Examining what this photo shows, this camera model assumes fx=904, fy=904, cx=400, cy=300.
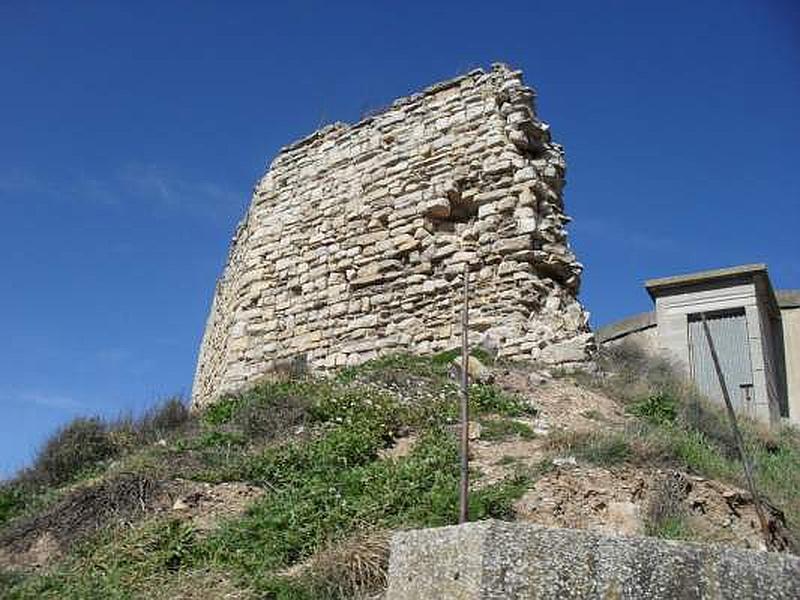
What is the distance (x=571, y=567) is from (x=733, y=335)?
12.8 metres

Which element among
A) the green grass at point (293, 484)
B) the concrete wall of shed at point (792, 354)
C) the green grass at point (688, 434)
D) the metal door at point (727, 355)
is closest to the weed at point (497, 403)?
the green grass at point (293, 484)

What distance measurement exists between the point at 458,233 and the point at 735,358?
671cm

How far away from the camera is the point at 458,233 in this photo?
35.1 feet

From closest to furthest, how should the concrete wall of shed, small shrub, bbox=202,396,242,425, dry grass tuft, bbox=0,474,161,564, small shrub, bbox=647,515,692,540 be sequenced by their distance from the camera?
small shrub, bbox=647,515,692,540
dry grass tuft, bbox=0,474,161,564
small shrub, bbox=202,396,242,425
the concrete wall of shed

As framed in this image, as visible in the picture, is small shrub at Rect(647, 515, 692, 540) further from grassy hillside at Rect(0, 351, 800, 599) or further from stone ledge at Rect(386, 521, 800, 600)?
stone ledge at Rect(386, 521, 800, 600)

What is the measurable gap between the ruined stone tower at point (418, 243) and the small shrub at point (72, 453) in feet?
9.33

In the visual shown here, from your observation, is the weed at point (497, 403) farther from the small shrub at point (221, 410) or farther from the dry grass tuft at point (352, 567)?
the dry grass tuft at point (352, 567)

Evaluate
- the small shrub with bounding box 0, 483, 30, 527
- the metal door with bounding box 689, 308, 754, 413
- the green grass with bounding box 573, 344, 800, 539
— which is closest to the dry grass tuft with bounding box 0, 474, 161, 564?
the small shrub with bounding box 0, 483, 30, 527

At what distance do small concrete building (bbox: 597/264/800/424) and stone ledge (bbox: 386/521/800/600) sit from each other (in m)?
11.1

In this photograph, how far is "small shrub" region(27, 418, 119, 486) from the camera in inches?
332

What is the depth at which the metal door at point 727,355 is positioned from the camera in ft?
48.6

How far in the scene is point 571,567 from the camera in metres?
3.34

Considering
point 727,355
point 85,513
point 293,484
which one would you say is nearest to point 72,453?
point 85,513

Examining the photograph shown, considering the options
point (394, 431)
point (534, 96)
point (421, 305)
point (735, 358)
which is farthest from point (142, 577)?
point (735, 358)
